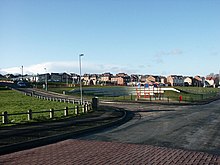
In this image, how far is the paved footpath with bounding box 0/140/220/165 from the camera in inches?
407

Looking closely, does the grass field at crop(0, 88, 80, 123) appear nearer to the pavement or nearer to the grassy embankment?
the pavement

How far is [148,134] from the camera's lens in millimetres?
16750

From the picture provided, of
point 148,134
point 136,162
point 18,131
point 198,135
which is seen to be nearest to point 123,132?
point 148,134

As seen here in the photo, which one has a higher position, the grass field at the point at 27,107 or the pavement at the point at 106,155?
the grass field at the point at 27,107

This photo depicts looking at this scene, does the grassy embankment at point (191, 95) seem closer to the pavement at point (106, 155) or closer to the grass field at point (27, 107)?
the grass field at point (27, 107)

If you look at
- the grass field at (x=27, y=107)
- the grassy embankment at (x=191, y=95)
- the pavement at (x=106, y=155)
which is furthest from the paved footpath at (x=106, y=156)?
the grassy embankment at (x=191, y=95)

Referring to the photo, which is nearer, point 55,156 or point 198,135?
point 55,156

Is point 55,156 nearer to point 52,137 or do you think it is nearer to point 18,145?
point 18,145

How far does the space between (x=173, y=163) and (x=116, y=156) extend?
7.51ft

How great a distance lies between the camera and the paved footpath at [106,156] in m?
10.3

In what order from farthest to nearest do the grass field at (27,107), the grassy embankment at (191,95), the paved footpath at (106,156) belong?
the grassy embankment at (191,95)
the grass field at (27,107)
the paved footpath at (106,156)

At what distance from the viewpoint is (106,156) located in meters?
11.2

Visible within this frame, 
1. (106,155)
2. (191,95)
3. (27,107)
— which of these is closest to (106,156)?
(106,155)

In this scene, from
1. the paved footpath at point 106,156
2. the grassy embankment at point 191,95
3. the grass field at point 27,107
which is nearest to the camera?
the paved footpath at point 106,156
